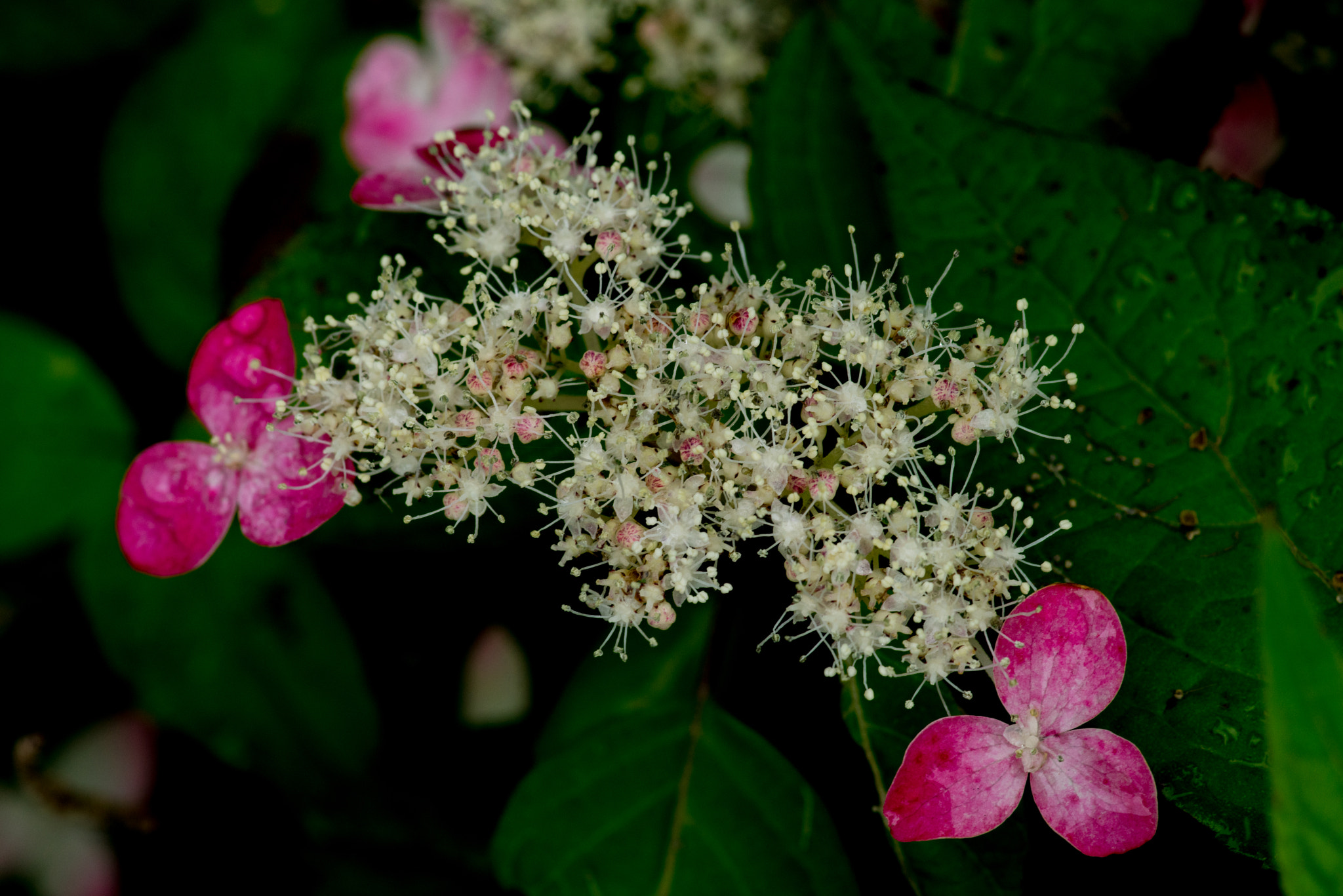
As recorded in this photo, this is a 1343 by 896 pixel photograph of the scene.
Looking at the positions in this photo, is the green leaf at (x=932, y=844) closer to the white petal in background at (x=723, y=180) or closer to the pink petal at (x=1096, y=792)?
the pink petal at (x=1096, y=792)

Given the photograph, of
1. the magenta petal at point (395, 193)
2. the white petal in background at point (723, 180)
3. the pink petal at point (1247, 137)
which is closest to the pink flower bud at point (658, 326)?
the magenta petal at point (395, 193)

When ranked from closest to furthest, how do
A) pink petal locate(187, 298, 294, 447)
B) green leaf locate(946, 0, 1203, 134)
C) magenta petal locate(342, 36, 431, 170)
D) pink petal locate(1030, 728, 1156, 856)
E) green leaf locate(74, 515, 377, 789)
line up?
1. pink petal locate(1030, 728, 1156, 856)
2. pink petal locate(187, 298, 294, 447)
3. green leaf locate(946, 0, 1203, 134)
4. green leaf locate(74, 515, 377, 789)
5. magenta petal locate(342, 36, 431, 170)

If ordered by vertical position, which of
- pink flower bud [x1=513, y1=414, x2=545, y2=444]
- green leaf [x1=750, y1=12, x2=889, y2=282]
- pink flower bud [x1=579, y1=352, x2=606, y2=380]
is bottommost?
pink flower bud [x1=513, y1=414, x2=545, y2=444]

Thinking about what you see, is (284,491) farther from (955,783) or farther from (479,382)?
(955,783)

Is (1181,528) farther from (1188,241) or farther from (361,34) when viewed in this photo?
(361,34)

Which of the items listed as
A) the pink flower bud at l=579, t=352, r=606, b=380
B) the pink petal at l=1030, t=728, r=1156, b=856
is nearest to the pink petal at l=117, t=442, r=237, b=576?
the pink flower bud at l=579, t=352, r=606, b=380

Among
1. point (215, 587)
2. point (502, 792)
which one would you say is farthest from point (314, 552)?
point (502, 792)

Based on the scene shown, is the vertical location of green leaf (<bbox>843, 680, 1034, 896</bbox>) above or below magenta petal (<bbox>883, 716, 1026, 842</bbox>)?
below

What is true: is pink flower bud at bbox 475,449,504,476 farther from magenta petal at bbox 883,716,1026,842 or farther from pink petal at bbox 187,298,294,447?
magenta petal at bbox 883,716,1026,842
